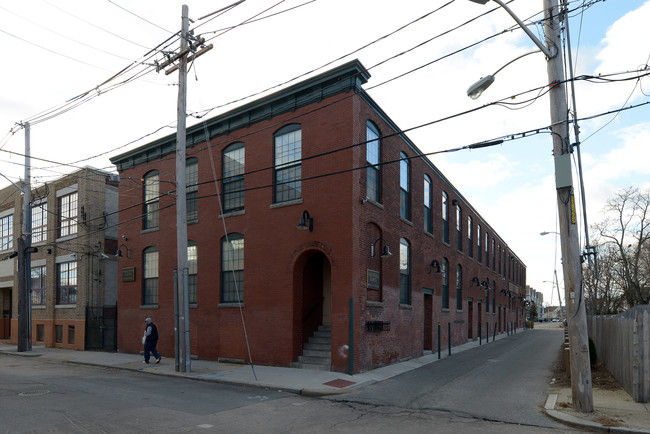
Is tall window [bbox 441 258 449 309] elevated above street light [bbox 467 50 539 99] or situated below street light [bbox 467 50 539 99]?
below

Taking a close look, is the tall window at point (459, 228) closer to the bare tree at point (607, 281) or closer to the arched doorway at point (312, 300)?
the arched doorway at point (312, 300)

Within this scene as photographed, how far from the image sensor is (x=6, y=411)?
399 inches

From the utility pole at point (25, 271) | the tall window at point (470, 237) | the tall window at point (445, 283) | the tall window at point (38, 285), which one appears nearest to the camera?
the utility pole at point (25, 271)

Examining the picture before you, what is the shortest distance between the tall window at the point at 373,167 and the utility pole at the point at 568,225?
7417 millimetres

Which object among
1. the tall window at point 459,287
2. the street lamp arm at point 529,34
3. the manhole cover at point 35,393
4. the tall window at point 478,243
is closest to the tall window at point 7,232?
the manhole cover at point 35,393

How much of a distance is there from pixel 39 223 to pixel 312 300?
20.3m

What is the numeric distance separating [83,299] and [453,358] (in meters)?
18.2

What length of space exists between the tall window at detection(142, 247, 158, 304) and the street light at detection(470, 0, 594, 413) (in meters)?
17.2

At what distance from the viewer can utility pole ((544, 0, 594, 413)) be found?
10.3 metres

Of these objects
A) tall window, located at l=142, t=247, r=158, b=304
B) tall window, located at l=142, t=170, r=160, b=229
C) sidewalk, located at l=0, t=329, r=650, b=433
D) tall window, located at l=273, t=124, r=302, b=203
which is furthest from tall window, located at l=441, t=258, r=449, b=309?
tall window, located at l=142, t=170, r=160, b=229

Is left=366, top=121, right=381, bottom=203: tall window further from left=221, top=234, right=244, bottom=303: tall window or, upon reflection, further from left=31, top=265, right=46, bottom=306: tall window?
left=31, top=265, right=46, bottom=306: tall window

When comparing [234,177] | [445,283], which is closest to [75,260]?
[234,177]

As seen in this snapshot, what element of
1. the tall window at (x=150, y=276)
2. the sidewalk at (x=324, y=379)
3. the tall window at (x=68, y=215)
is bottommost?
the sidewalk at (x=324, y=379)

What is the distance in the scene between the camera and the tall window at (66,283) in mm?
26594
